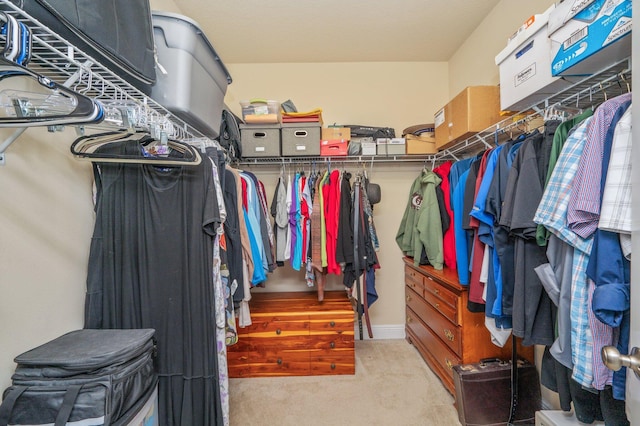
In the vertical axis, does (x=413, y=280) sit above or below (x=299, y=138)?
below

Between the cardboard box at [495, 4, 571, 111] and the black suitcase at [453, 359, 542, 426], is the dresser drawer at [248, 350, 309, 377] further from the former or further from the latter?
the cardboard box at [495, 4, 571, 111]

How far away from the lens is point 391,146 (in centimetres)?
240

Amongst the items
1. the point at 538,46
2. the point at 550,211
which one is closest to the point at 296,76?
the point at 538,46

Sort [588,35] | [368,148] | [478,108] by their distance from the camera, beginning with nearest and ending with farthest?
[588,35] < [478,108] < [368,148]

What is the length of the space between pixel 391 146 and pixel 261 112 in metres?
1.16

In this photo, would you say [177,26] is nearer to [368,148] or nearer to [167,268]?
[167,268]

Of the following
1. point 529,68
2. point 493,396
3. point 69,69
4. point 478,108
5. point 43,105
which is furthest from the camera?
point 478,108

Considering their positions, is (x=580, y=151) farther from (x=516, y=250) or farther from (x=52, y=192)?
(x=52, y=192)

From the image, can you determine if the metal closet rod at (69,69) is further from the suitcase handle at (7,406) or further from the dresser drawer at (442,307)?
the dresser drawer at (442,307)

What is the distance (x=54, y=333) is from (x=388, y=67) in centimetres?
305

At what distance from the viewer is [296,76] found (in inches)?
106

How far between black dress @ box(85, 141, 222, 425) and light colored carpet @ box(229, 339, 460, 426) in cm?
70

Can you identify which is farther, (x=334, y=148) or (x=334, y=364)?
(x=334, y=148)

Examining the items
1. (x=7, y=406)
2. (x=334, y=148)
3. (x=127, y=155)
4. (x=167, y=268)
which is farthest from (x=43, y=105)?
(x=334, y=148)
